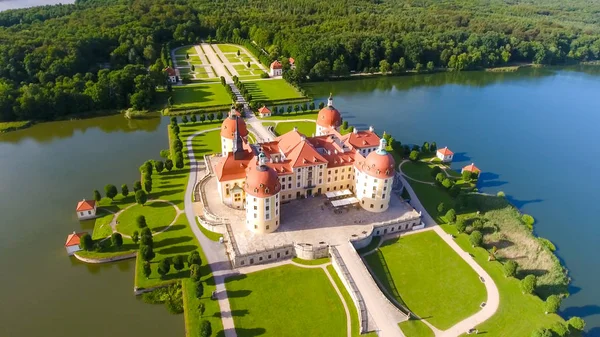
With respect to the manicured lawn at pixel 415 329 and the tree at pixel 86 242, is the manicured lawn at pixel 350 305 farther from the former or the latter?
the tree at pixel 86 242

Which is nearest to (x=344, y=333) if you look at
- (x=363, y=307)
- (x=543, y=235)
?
(x=363, y=307)

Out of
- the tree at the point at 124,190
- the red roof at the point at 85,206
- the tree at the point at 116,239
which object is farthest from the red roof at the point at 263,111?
the tree at the point at 116,239

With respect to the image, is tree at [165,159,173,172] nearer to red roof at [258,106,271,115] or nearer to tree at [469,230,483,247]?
red roof at [258,106,271,115]

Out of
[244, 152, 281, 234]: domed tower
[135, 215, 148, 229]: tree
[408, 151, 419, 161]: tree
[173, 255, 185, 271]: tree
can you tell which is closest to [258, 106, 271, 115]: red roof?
[408, 151, 419, 161]: tree

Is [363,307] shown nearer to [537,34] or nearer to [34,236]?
[34,236]

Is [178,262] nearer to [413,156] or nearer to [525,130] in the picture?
[413,156]

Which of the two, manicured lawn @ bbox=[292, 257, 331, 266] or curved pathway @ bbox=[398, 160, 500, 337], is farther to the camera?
manicured lawn @ bbox=[292, 257, 331, 266]
